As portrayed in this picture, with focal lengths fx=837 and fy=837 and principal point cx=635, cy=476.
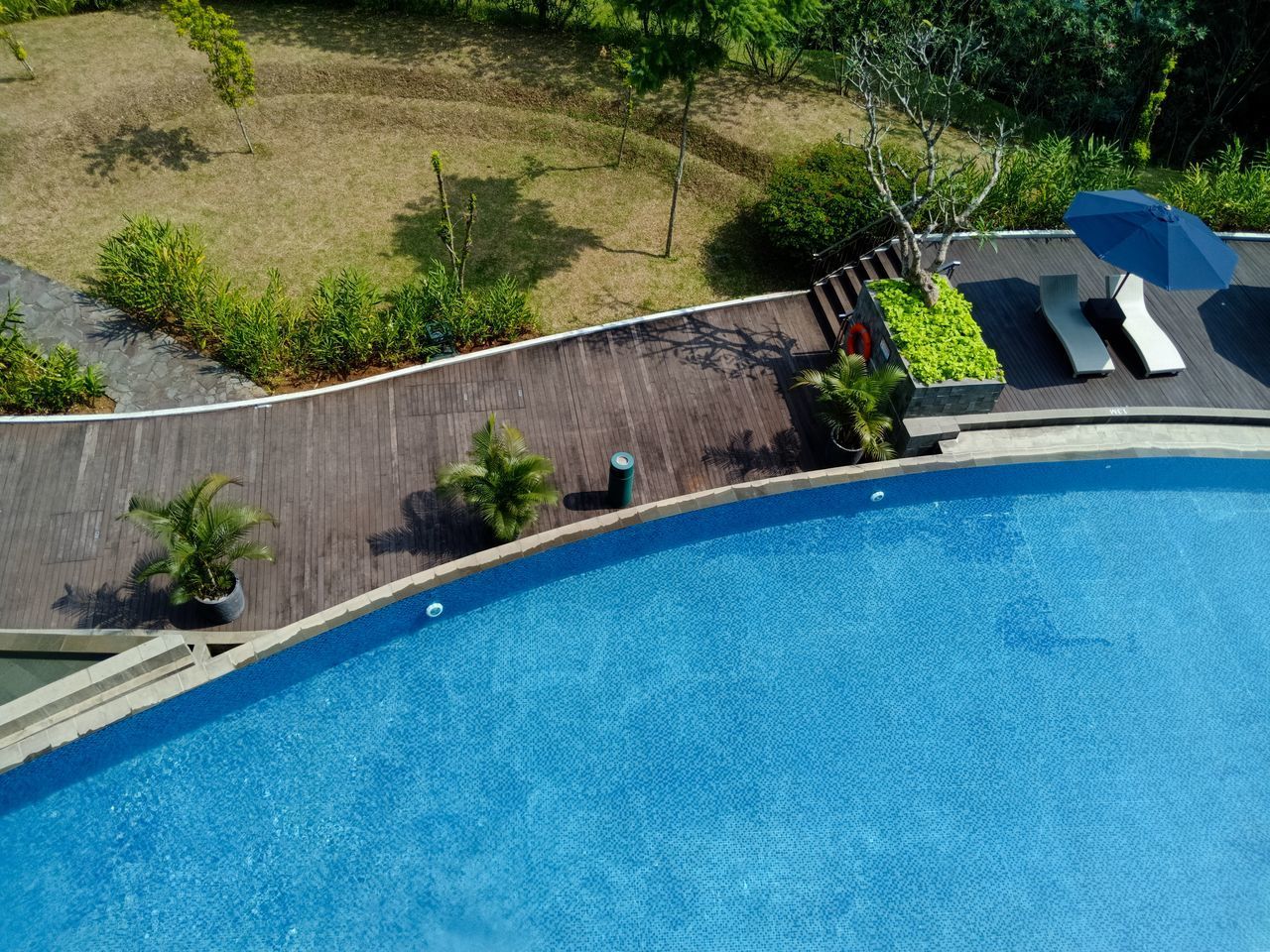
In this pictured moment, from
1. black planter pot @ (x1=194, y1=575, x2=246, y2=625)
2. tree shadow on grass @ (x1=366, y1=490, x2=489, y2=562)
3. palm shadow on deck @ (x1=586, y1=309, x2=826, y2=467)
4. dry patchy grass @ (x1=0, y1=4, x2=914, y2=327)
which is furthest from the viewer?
dry patchy grass @ (x1=0, y1=4, x2=914, y2=327)

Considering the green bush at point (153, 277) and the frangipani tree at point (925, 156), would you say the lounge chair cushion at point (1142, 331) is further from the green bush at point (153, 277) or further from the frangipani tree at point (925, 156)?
the green bush at point (153, 277)

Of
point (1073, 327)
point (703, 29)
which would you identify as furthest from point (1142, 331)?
point (703, 29)

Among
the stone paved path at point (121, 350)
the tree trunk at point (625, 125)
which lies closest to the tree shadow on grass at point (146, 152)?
the stone paved path at point (121, 350)

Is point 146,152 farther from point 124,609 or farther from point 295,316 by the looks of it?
point 124,609

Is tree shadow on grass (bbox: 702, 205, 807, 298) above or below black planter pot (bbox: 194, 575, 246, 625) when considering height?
above

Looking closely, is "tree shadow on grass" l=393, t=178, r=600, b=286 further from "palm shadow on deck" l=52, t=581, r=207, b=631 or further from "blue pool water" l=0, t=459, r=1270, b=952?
"palm shadow on deck" l=52, t=581, r=207, b=631

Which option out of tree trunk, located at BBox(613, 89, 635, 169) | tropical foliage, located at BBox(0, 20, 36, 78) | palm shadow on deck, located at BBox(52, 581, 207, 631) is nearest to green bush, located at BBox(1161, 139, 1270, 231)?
tree trunk, located at BBox(613, 89, 635, 169)

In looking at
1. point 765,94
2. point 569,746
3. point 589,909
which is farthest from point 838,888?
point 765,94
